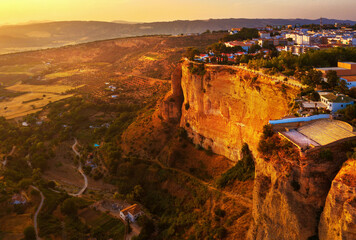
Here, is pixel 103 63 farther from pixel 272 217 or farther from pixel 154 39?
pixel 272 217

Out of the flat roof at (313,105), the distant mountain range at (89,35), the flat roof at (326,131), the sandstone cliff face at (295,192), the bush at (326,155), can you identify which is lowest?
the sandstone cliff face at (295,192)

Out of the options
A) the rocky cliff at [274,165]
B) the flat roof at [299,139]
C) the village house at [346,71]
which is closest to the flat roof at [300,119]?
the flat roof at [299,139]

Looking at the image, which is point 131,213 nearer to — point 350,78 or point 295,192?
point 295,192

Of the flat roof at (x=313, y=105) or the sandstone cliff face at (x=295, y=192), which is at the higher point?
the flat roof at (x=313, y=105)

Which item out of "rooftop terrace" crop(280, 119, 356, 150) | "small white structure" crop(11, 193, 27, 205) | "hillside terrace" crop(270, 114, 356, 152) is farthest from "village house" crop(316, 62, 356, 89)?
"small white structure" crop(11, 193, 27, 205)

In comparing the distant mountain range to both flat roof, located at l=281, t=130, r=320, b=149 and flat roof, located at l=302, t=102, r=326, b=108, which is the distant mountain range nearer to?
flat roof, located at l=302, t=102, r=326, b=108

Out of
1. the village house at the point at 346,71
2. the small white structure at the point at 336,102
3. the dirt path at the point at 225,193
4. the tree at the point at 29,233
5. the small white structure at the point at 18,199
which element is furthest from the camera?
the small white structure at the point at 18,199

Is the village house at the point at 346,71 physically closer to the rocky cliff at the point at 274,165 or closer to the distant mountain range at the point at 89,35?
the rocky cliff at the point at 274,165
